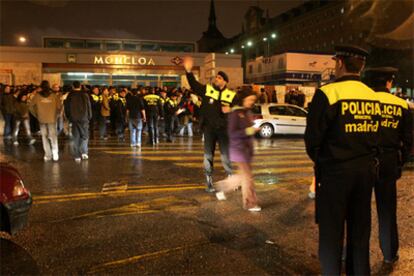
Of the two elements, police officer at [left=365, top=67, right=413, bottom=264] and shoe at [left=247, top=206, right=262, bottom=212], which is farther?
shoe at [left=247, top=206, right=262, bottom=212]

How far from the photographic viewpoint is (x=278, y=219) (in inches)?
219

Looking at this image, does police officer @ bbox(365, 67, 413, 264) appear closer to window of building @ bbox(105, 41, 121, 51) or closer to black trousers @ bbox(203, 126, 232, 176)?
black trousers @ bbox(203, 126, 232, 176)

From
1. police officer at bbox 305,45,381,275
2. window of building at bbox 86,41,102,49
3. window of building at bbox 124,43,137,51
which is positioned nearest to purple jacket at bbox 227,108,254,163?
police officer at bbox 305,45,381,275

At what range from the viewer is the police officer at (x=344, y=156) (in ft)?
10.2

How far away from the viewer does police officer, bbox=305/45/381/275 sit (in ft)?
10.2

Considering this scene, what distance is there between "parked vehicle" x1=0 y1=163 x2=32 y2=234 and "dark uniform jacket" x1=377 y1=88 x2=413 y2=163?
3.54 meters

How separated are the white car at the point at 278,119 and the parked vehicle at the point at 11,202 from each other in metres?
12.5

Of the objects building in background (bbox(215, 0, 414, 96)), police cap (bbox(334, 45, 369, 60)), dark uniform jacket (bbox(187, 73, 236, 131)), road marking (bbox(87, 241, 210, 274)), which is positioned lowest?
road marking (bbox(87, 241, 210, 274))

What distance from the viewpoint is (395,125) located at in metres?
3.77

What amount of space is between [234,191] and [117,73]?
23.8m

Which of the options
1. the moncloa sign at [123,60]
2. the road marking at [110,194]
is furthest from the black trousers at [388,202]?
the moncloa sign at [123,60]

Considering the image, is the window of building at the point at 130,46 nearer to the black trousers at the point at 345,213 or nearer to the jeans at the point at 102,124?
the jeans at the point at 102,124

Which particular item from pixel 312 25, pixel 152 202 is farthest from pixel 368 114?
pixel 312 25

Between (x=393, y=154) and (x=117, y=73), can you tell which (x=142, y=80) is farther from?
(x=393, y=154)
